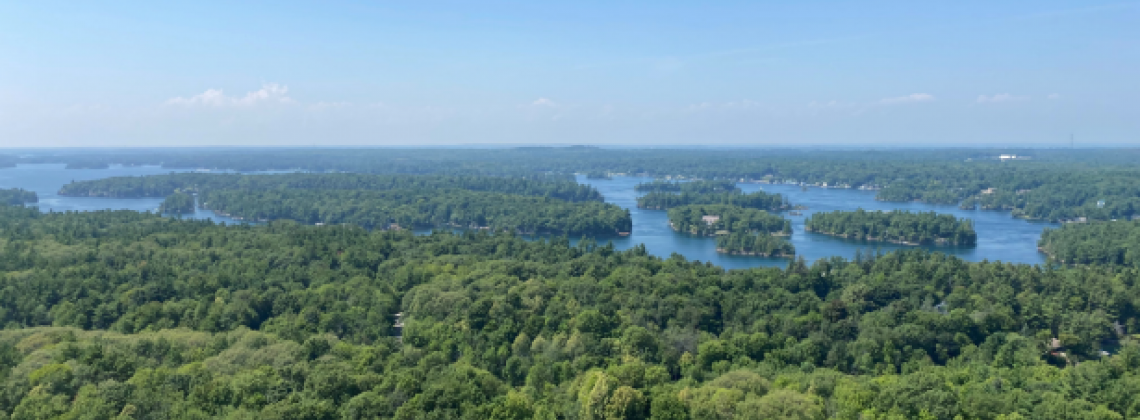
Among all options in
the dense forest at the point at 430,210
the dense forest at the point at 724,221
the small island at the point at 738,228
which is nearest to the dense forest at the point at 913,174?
the dense forest at the point at 724,221

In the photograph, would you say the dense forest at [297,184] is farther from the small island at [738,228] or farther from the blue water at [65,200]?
the small island at [738,228]

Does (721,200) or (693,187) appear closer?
(721,200)

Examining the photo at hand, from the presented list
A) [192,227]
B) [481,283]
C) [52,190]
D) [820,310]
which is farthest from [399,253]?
[52,190]

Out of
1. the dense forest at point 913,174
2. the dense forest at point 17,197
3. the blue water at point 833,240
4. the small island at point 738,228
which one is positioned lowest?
the blue water at point 833,240

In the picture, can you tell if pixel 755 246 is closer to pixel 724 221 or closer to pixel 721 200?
pixel 724 221

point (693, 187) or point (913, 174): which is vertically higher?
point (913, 174)

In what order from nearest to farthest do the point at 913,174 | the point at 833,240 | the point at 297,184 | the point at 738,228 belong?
1. the point at 833,240
2. the point at 738,228
3. the point at 297,184
4. the point at 913,174

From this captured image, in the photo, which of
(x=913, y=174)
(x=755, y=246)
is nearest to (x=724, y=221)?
(x=755, y=246)
